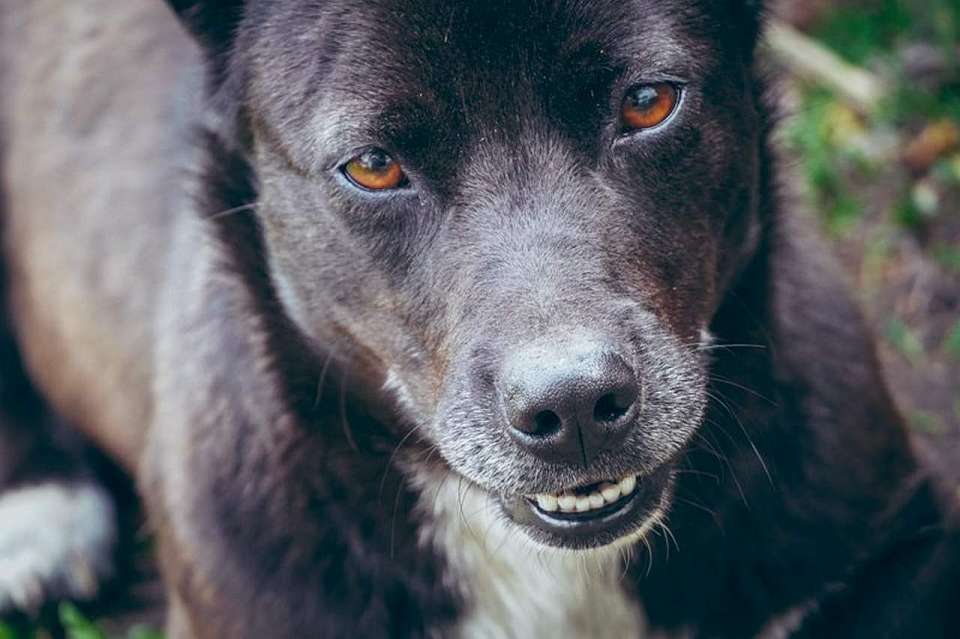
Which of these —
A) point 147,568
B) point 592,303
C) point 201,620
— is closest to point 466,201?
point 592,303

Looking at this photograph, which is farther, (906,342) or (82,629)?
(906,342)

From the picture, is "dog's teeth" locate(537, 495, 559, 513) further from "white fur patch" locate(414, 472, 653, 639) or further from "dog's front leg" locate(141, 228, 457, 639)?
"dog's front leg" locate(141, 228, 457, 639)

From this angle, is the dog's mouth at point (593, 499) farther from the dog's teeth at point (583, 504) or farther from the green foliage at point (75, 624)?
the green foliage at point (75, 624)

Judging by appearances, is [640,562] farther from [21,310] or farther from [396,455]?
[21,310]

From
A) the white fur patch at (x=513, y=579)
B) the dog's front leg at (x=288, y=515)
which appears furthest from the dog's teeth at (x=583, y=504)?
the dog's front leg at (x=288, y=515)

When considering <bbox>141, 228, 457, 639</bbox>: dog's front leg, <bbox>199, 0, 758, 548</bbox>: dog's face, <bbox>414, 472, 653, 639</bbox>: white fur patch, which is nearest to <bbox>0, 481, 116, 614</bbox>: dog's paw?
<bbox>141, 228, 457, 639</bbox>: dog's front leg

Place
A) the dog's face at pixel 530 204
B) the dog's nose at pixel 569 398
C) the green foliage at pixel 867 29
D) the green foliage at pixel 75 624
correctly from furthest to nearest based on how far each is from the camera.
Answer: the green foliage at pixel 867 29
the green foliage at pixel 75 624
the dog's face at pixel 530 204
the dog's nose at pixel 569 398

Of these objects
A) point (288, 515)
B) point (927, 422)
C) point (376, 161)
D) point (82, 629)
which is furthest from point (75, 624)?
point (927, 422)

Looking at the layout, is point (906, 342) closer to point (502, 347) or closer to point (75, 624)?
point (502, 347)
